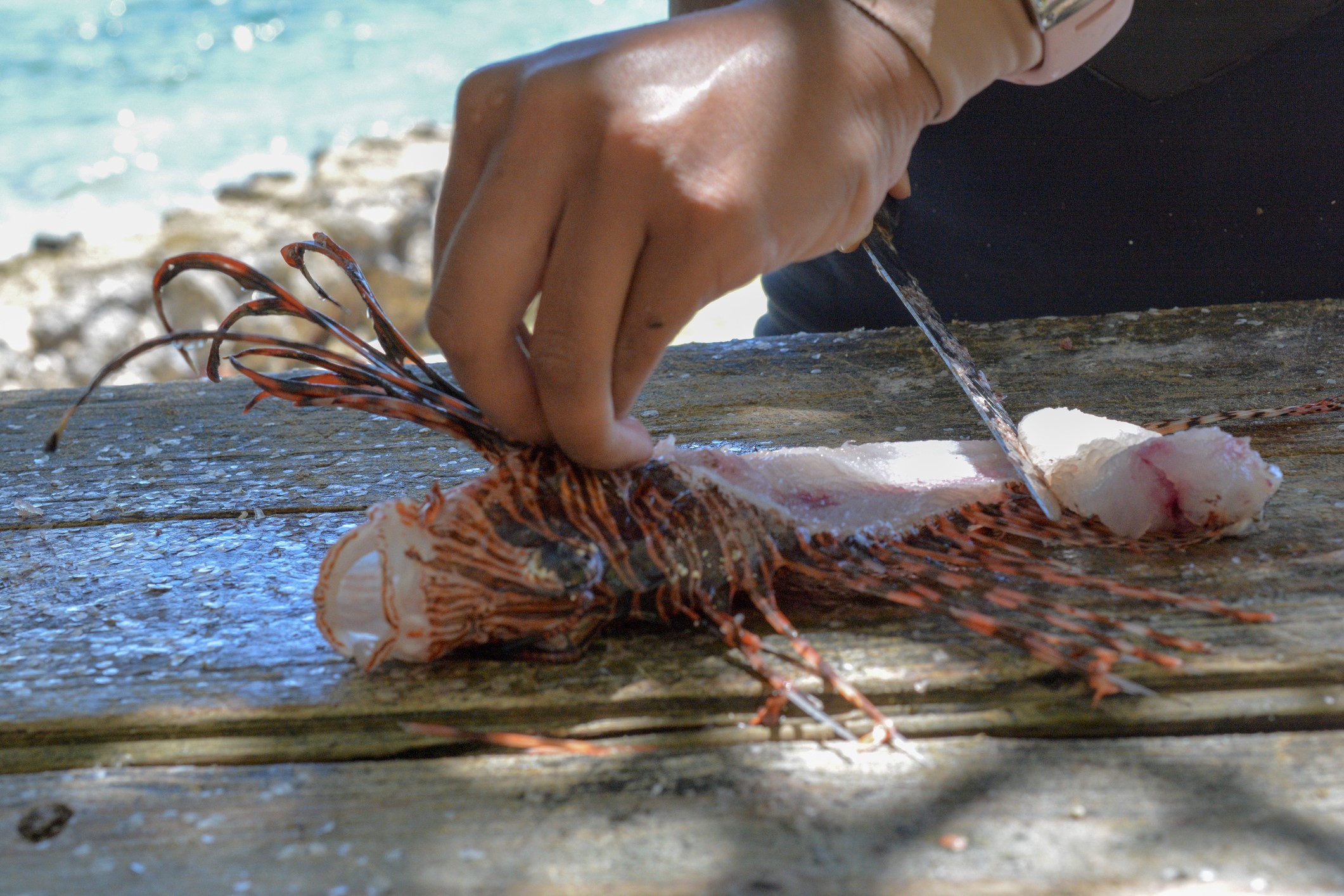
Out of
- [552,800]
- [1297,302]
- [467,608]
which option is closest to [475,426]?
[467,608]

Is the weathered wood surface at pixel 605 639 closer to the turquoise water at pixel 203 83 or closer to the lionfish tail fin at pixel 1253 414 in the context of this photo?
the lionfish tail fin at pixel 1253 414

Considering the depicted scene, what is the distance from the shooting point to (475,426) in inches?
56.2

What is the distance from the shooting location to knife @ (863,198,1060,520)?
1.54 meters

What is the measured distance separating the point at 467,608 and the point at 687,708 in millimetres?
293

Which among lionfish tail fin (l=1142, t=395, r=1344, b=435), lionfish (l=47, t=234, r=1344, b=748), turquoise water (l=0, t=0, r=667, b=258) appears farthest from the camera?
turquoise water (l=0, t=0, r=667, b=258)

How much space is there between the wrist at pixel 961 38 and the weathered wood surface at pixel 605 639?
0.62 metres

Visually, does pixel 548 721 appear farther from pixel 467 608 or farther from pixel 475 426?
pixel 475 426

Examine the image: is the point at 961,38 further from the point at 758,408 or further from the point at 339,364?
the point at 339,364

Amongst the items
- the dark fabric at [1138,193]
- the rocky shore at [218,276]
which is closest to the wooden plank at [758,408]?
the dark fabric at [1138,193]

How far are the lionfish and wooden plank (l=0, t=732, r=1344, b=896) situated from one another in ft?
0.34

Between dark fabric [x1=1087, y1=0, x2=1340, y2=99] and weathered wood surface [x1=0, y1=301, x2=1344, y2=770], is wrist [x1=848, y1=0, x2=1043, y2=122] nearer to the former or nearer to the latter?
weathered wood surface [x1=0, y1=301, x2=1344, y2=770]

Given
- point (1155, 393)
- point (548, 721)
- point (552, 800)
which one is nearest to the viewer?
point (552, 800)

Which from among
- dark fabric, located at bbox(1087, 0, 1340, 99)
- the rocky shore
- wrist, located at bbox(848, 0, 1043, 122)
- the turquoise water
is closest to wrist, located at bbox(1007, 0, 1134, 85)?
wrist, located at bbox(848, 0, 1043, 122)

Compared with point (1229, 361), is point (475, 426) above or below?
above
